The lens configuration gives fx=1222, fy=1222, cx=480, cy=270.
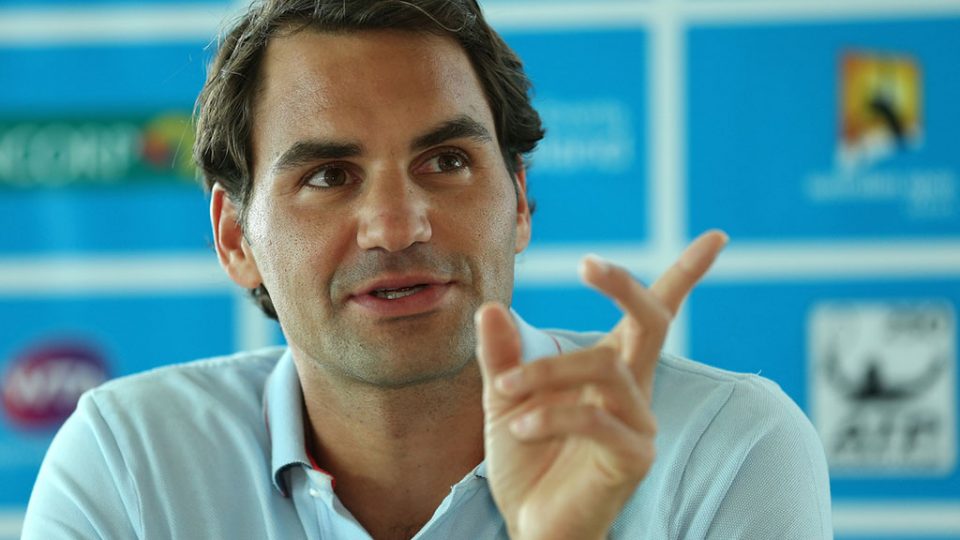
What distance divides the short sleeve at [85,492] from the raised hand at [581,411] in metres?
0.62

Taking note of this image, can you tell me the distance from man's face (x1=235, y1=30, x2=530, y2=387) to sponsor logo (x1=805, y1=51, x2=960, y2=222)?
1.18 meters

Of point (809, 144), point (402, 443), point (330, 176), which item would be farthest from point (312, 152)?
point (809, 144)

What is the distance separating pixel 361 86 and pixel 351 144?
8 cm

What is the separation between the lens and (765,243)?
2.51m

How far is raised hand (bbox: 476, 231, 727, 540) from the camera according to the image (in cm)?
99

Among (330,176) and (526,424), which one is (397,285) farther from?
(526,424)

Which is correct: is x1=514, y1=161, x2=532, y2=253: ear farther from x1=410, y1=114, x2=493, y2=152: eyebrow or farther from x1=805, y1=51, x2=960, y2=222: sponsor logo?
x1=805, y1=51, x2=960, y2=222: sponsor logo

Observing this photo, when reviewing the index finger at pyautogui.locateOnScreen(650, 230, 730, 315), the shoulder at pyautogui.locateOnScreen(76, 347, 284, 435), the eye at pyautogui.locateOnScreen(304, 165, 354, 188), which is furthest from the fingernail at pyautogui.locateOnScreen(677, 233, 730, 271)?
the shoulder at pyautogui.locateOnScreen(76, 347, 284, 435)

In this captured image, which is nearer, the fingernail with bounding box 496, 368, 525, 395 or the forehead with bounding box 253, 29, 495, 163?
the fingernail with bounding box 496, 368, 525, 395

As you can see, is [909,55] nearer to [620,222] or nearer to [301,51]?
[620,222]

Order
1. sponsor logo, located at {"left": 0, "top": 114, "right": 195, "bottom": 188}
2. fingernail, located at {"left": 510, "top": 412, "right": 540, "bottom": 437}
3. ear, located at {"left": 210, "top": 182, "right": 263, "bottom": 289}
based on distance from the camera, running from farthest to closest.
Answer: sponsor logo, located at {"left": 0, "top": 114, "right": 195, "bottom": 188}
ear, located at {"left": 210, "top": 182, "right": 263, "bottom": 289}
fingernail, located at {"left": 510, "top": 412, "right": 540, "bottom": 437}

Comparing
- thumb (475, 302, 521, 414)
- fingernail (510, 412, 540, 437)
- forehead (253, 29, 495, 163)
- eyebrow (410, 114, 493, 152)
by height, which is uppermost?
forehead (253, 29, 495, 163)

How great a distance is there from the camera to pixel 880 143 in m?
2.50

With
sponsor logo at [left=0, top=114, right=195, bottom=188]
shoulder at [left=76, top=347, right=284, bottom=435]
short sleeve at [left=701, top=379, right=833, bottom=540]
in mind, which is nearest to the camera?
short sleeve at [left=701, top=379, right=833, bottom=540]
